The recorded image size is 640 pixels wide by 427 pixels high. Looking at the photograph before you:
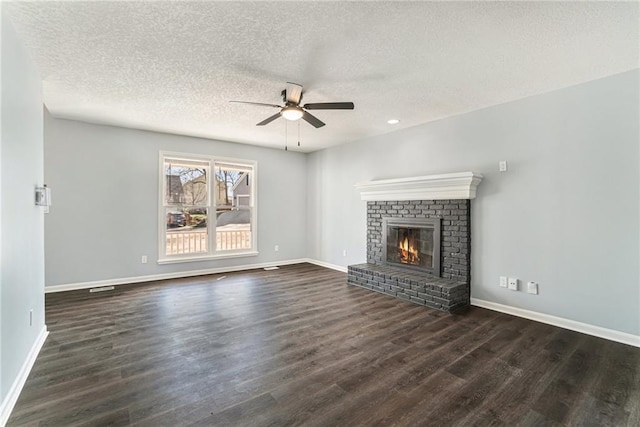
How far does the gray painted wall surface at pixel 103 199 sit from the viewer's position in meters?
4.45

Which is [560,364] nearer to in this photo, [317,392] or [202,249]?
[317,392]

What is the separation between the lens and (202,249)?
18.9ft

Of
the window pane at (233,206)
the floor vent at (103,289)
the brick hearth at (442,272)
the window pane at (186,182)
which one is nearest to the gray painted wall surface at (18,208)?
the floor vent at (103,289)

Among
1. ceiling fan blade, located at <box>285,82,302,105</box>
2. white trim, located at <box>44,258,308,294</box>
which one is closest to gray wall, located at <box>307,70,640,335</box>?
ceiling fan blade, located at <box>285,82,302,105</box>

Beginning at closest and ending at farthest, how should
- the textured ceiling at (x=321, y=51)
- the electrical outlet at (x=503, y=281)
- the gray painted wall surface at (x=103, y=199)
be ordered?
the textured ceiling at (x=321, y=51) → the electrical outlet at (x=503, y=281) → the gray painted wall surface at (x=103, y=199)

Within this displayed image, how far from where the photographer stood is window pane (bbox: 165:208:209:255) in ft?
17.8

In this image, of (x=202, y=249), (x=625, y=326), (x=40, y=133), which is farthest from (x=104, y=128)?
(x=625, y=326)

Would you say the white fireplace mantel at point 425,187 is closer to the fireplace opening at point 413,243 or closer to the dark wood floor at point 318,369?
the fireplace opening at point 413,243

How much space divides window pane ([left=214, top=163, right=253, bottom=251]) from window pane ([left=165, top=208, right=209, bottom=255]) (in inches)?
11.1

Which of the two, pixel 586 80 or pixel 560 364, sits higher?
pixel 586 80

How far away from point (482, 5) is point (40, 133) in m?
3.87

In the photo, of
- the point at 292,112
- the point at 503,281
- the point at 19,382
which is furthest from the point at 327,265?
the point at 19,382

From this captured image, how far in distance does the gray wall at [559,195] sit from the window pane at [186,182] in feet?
13.2

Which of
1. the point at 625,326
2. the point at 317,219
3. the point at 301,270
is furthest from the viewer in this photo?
the point at 317,219
